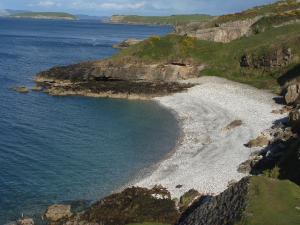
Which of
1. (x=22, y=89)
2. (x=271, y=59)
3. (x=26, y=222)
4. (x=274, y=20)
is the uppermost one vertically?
(x=274, y=20)

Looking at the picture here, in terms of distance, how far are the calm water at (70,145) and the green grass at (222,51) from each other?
1591 cm

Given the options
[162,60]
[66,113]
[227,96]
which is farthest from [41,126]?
[162,60]

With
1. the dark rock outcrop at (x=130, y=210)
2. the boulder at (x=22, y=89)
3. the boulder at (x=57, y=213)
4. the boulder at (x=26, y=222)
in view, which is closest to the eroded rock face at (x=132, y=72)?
the boulder at (x=22, y=89)

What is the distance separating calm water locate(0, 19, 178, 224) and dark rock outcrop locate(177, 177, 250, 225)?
1434cm

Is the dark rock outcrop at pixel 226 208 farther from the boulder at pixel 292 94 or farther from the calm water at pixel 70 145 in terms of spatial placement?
the boulder at pixel 292 94

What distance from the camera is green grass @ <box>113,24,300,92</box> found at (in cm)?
7275

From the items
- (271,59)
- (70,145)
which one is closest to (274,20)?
(271,59)

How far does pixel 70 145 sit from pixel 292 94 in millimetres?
25969

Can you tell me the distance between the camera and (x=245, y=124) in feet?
163

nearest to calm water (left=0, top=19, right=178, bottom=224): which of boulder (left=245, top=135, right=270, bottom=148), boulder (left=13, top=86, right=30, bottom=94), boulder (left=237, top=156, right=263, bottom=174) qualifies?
boulder (left=13, top=86, right=30, bottom=94)

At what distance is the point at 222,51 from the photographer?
8075cm

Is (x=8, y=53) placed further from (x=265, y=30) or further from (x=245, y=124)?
(x=245, y=124)

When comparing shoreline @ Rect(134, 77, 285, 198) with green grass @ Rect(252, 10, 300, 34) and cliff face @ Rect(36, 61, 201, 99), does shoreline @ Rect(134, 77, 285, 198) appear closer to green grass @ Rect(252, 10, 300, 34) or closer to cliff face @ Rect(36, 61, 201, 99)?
cliff face @ Rect(36, 61, 201, 99)

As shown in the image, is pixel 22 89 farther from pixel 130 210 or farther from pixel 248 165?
pixel 130 210
